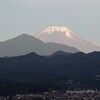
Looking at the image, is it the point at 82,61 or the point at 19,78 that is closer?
the point at 19,78

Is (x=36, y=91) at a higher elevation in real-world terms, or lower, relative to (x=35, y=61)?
lower

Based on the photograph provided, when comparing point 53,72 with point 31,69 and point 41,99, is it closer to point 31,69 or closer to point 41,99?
point 31,69

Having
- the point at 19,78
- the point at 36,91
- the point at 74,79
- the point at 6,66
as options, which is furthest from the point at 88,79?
the point at 6,66

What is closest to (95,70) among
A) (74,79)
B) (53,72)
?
(53,72)

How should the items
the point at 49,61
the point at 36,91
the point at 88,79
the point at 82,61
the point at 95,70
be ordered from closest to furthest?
1. the point at 36,91
2. the point at 88,79
3. the point at 95,70
4. the point at 82,61
5. the point at 49,61

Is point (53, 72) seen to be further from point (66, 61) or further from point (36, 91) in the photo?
point (36, 91)

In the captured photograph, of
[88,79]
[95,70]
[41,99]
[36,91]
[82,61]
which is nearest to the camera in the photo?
[41,99]

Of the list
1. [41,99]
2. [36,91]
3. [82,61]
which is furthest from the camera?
[82,61]

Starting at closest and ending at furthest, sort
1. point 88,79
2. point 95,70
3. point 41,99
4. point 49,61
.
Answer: point 41,99 → point 88,79 → point 95,70 → point 49,61

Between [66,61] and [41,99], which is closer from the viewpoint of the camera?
[41,99]
